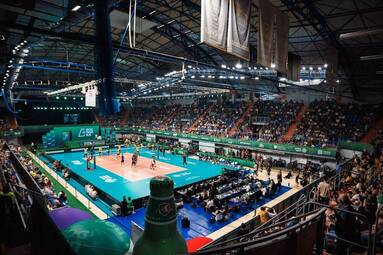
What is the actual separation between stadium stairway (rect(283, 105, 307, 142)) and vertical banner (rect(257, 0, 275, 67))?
2042 centimetres

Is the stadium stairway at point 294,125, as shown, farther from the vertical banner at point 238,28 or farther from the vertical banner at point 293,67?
the vertical banner at point 238,28

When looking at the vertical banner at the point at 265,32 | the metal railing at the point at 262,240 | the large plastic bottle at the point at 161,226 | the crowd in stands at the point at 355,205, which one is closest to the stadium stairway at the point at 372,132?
the crowd in stands at the point at 355,205

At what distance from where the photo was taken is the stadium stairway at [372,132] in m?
23.6

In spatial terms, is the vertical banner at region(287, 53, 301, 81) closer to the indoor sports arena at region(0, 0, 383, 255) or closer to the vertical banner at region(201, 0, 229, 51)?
the indoor sports arena at region(0, 0, 383, 255)

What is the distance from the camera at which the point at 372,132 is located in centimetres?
2398

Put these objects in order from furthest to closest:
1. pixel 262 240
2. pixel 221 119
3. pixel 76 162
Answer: pixel 221 119 → pixel 76 162 → pixel 262 240

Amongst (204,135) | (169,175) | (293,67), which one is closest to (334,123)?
(293,67)

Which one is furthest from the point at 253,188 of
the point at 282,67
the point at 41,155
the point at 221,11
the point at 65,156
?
the point at 41,155

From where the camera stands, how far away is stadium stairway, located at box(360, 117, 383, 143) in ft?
77.4

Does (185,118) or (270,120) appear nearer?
(270,120)

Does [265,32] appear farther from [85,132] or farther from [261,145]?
[85,132]

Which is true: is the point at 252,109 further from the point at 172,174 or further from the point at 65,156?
the point at 65,156

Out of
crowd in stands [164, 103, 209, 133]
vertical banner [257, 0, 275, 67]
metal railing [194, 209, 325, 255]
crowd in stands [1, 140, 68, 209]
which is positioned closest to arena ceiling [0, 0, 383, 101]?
vertical banner [257, 0, 275, 67]

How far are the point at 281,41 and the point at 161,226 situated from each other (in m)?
10.4
